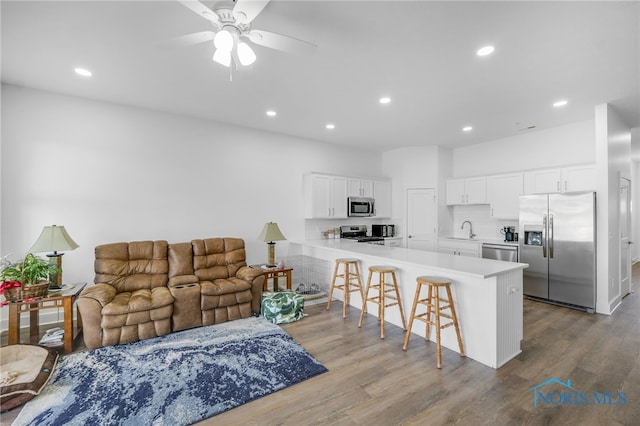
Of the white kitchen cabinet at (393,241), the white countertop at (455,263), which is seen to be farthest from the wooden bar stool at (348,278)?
the white kitchen cabinet at (393,241)

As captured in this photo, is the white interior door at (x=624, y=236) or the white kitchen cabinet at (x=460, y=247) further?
the white kitchen cabinet at (x=460, y=247)

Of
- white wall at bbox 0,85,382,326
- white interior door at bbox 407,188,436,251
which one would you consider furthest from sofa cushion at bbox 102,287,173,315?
white interior door at bbox 407,188,436,251

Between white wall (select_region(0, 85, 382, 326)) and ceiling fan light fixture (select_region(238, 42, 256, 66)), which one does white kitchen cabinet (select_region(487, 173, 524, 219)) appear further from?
ceiling fan light fixture (select_region(238, 42, 256, 66))

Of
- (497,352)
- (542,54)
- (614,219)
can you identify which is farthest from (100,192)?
(614,219)

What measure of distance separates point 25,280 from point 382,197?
5.82 m

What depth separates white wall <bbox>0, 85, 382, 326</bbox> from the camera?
338cm

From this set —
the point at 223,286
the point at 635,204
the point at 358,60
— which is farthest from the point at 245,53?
the point at 635,204

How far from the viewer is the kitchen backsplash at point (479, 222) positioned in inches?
217

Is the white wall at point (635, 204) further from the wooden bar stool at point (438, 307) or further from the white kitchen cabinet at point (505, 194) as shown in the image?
the wooden bar stool at point (438, 307)

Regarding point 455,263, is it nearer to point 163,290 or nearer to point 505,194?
point 505,194

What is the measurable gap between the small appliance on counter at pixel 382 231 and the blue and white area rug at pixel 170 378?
3688mm

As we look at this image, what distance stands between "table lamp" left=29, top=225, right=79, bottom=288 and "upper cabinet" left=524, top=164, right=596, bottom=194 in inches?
267

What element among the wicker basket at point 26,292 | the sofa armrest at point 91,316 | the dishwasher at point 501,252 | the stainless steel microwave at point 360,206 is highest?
the stainless steel microwave at point 360,206

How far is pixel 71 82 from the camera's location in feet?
10.7
